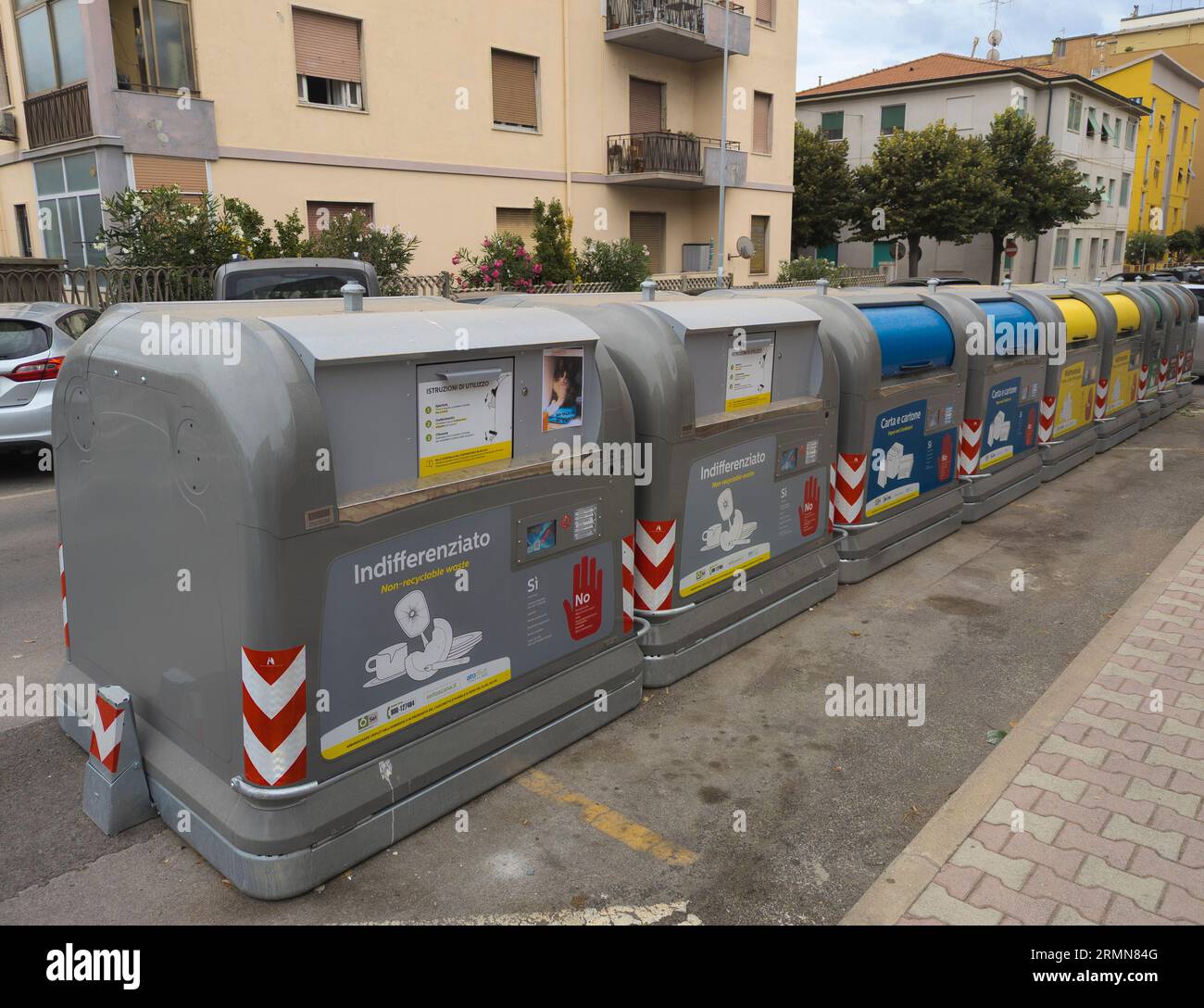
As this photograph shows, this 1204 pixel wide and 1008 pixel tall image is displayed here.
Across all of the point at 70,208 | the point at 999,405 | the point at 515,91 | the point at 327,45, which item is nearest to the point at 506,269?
the point at 327,45

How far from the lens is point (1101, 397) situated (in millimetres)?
10336

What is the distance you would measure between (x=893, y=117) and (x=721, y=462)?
3987cm

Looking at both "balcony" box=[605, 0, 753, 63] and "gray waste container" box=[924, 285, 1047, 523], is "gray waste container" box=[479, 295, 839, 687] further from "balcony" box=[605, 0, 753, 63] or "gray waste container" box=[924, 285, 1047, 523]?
"balcony" box=[605, 0, 753, 63]

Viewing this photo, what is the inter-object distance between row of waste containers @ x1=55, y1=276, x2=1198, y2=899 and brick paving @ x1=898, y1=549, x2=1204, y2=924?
168cm

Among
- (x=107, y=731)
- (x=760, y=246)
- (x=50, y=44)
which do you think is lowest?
(x=107, y=731)

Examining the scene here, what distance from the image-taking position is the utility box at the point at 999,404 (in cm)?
753

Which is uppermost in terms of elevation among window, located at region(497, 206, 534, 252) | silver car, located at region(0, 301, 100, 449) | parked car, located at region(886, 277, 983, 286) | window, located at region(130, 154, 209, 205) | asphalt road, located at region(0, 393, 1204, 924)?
window, located at region(130, 154, 209, 205)

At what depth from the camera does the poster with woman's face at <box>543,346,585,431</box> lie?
3973mm

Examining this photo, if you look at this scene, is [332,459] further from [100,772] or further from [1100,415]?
[1100,415]

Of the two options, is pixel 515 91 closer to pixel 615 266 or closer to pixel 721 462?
pixel 615 266

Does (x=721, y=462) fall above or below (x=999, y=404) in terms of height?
above

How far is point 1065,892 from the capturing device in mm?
3148

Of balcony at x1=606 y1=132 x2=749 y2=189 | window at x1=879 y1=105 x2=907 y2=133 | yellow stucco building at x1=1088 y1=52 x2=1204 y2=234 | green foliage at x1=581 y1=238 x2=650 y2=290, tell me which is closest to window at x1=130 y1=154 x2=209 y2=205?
green foliage at x1=581 y1=238 x2=650 y2=290

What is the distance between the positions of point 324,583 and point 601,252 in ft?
55.7
